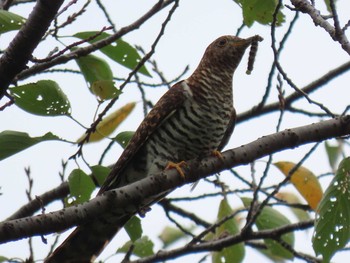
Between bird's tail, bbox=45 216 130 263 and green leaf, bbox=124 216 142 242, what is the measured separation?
13cm

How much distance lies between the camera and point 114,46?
3.72 metres

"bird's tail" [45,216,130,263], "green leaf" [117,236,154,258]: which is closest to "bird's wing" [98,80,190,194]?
"bird's tail" [45,216,130,263]

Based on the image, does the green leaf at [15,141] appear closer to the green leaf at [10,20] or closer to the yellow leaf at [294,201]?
the green leaf at [10,20]

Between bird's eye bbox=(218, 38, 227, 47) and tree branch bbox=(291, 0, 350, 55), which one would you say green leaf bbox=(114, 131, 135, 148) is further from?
bird's eye bbox=(218, 38, 227, 47)

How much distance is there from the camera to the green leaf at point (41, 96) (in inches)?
127

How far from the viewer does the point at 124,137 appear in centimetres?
377

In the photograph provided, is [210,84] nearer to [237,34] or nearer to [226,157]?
[237,34]

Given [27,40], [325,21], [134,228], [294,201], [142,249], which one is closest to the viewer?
[27,40]

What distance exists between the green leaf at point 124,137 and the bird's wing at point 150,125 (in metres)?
0.27

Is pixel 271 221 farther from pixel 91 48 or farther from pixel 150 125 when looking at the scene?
pixel 91 48

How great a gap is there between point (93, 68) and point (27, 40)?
103 cm

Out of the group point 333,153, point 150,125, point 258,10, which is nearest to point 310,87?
point 333,153

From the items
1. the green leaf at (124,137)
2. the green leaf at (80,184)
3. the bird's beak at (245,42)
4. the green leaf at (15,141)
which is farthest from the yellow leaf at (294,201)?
the green leaf at (15,141)

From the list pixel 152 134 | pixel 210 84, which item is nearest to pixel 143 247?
pixel 152 134
